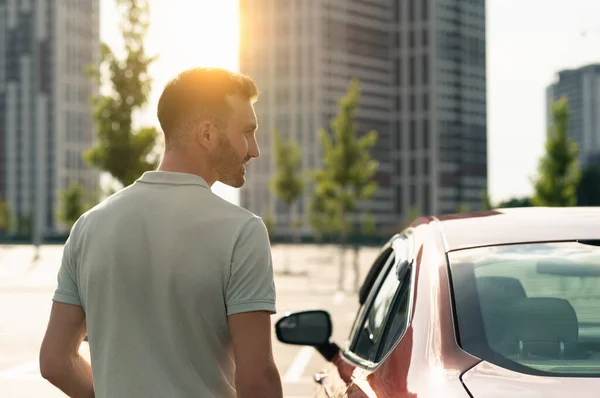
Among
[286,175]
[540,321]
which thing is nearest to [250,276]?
[540,321]

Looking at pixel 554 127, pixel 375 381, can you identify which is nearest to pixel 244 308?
pixel 375 381

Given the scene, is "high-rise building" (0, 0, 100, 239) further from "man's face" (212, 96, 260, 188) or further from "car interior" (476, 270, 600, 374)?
"man's face" (212, 96, 260, 188)

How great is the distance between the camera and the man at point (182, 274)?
85.3 inches

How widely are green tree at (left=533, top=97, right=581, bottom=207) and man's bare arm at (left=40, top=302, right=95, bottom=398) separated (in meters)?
42.5

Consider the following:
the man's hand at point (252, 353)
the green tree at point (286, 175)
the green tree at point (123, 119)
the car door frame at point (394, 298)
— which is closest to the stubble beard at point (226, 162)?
the man's hand at point (252, 353)

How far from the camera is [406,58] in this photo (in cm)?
14438

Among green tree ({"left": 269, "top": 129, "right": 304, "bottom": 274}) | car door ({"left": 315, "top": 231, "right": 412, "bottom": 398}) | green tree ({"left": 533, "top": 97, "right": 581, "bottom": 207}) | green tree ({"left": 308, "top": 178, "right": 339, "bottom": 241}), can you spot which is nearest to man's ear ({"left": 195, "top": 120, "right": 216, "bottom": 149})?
car door ({"left": 315, "top": 231, "right": 412, "bottom": 398})

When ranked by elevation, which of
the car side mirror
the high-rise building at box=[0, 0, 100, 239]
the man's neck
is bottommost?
the car side mirror

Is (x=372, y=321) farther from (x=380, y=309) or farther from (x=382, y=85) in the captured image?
(x=382, y=85)

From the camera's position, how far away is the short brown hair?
2.32m

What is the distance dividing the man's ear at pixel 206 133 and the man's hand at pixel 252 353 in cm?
43

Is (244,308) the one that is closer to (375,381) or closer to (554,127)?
(375,381)

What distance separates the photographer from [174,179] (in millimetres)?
2311

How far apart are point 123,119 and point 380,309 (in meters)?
21.5
